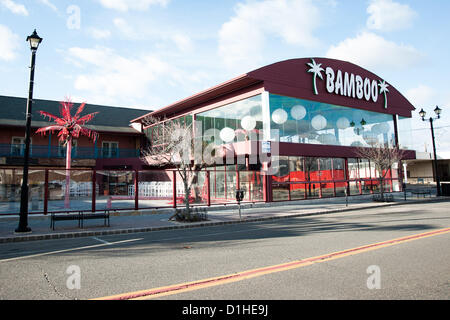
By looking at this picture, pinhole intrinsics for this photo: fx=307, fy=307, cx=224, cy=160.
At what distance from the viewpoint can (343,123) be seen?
2661cm

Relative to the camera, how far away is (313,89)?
2388 cm

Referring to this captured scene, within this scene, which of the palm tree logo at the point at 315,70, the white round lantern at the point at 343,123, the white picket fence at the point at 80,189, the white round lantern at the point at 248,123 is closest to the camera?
the white picket fence at the point at 80,189

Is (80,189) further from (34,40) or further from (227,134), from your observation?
(227,134)

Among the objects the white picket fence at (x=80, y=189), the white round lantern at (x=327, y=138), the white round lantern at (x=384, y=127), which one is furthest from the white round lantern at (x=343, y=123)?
the white picket fence at (x=80, y=189)

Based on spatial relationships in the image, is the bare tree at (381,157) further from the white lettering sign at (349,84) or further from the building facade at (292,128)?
the white lettering sign at (349,84)

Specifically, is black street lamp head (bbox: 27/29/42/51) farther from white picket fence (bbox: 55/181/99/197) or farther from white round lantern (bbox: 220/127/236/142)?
white round lantern (bbox: 220/127/236/142)

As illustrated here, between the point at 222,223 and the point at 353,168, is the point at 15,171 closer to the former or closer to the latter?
the point at 222,223

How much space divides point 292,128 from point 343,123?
693cm

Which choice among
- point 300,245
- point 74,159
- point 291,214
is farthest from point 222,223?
point 74,159

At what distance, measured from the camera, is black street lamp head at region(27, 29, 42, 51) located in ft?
36.6

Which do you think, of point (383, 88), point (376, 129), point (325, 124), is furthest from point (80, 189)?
point (383, 88)

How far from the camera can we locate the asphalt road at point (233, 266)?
4.62 m

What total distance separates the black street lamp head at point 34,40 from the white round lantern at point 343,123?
22.1 metres
